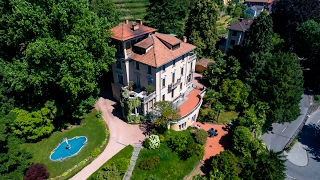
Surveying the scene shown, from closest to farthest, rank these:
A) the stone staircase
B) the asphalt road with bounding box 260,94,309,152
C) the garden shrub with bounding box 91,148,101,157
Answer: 1. the stone staircase
2. the garden shrub with bounding box 91,148,101,157
3. the asphalt road with bounding box 260,94,309,152

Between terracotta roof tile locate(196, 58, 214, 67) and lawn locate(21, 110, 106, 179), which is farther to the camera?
terracotta roof tile locate(196, 58, 214, 67)

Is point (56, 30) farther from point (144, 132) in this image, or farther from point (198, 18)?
point (198, 18)

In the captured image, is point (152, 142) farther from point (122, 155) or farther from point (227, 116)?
point (227, 116)

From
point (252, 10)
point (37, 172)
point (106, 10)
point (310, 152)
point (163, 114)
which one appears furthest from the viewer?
point (252, 10)

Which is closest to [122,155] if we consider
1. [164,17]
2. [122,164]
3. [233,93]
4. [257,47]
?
[122,164]

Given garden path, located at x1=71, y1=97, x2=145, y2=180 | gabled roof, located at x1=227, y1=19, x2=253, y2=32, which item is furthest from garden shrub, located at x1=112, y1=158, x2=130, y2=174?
gabled roof, located at x1=227, y1=19, x2=253, y2=32

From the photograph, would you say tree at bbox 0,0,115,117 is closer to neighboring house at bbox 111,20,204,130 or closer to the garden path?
neighboring house at bbox 111,20,204,130
